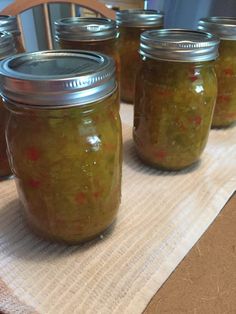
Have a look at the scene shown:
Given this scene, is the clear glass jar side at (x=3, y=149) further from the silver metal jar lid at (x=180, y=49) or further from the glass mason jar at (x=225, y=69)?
the glass mason jar at (x=225, y=69)

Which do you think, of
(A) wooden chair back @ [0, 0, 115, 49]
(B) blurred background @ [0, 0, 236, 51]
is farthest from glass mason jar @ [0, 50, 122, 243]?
(B) blurred background @ [0, 0, 236, 51]

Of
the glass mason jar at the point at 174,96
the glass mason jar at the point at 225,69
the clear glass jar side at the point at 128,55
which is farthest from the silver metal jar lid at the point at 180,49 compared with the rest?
the clear glass jar side at the point at 128,55

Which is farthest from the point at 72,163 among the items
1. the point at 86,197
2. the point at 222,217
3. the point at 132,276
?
the point at 222,217

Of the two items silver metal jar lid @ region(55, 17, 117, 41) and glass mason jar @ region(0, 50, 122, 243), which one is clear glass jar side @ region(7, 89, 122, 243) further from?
silver metal jar lid @ region(55, 17, 117, 41)

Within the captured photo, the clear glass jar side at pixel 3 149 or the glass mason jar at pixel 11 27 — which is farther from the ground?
the glass mason jar at pixel 11 27

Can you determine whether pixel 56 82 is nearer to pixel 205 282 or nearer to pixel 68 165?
pixel 68 165

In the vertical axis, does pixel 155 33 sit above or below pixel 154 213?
above

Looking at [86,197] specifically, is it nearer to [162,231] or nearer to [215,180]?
[162,231]
